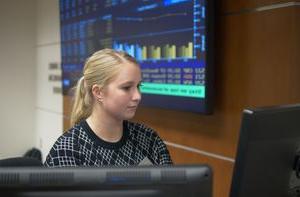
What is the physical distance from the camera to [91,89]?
5.79ft

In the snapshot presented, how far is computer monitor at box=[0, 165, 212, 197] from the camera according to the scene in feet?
2.95

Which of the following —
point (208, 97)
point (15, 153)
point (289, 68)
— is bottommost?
point (15, 153)

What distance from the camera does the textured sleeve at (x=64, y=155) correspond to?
1584mm

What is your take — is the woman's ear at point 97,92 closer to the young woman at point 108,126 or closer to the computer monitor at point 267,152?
the young woman at point 108,126

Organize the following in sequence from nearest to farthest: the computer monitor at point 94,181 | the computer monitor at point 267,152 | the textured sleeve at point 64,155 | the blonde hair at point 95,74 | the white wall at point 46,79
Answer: the computer monitor at point 94,181, the computer monitor at point 267,152, the textured sleeve at point 64,155, the blonde hair at point 95,74, the white wall at point 46,79

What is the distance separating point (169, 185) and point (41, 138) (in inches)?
172

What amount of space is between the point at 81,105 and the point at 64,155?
298 millimetres

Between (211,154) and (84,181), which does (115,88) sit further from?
(211,154)

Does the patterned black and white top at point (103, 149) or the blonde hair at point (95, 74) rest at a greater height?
the blonde hair at point (95, 74)

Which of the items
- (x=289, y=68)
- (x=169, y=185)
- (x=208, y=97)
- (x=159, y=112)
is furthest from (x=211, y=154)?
(x=169, y=185)

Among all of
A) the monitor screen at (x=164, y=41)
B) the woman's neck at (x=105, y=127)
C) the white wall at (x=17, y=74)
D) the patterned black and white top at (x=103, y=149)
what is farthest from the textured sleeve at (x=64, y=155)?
the white wall at (x=17, y=74)

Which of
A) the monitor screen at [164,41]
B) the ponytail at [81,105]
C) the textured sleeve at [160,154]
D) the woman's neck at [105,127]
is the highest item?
the monitor screen at [164,41]

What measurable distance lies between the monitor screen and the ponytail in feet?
2.56

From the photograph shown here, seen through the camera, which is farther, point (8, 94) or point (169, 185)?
point (8, 94)
